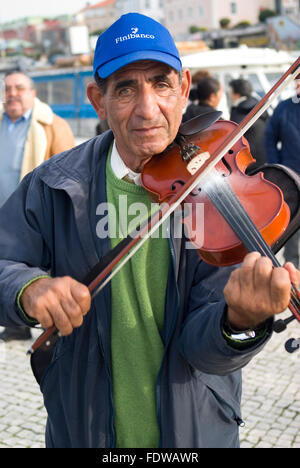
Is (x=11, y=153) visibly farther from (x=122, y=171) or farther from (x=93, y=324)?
(x=93, y=324)

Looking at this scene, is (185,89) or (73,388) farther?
(185,89)

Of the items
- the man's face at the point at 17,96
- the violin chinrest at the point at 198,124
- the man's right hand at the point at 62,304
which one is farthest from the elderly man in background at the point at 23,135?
the man's right hand at the point at 62,304

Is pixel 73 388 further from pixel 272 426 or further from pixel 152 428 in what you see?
pixel 272 426

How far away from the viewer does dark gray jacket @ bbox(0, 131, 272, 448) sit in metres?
1.52

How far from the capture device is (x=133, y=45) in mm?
1516

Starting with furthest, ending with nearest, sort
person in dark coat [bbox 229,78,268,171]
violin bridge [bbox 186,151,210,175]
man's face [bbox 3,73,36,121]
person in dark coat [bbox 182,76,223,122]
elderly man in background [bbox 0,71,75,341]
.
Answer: person in dark coat [bbox 229,78,268,171] < person in dark coat [bbox 182,76,223,122] < man's face [bbox 3,73,36,121] < elderly man in background [bbox 0,71,75,341] < violin bridge [bbox 186,151,210,175]

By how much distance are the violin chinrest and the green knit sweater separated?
0.42 meters

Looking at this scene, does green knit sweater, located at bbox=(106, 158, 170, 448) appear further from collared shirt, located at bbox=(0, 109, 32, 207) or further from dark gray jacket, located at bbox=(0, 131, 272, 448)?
collared shirt, located at bbox=(0, 109, 32, 207)

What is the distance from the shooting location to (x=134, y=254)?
5.24ft

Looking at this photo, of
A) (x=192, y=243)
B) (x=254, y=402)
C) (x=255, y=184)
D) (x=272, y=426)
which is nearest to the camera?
(x=192, y=243)

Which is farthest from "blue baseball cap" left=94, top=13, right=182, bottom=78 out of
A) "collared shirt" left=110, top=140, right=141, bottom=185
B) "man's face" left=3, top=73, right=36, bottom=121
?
"man's face" left=3, top=73, right=36, bottom=121

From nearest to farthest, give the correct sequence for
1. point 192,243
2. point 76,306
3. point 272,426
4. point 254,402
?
point 76,306
point 192,243
point 272,426
point 254,402

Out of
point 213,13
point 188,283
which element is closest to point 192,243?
point 188,283

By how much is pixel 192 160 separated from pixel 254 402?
94.9 inches
